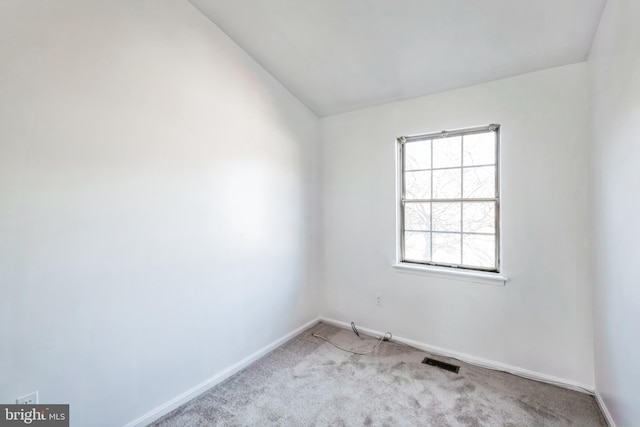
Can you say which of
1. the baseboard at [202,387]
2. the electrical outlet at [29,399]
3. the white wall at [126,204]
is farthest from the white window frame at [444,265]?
the electrical outlet at [29,399]

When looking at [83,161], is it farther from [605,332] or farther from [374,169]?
[605,332]

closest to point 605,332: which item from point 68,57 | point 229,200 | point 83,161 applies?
point 229,200

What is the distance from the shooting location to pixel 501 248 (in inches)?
90.0

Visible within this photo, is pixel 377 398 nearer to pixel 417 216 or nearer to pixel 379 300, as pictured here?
pixel 379 300

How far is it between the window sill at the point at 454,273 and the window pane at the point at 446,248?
0.32ft

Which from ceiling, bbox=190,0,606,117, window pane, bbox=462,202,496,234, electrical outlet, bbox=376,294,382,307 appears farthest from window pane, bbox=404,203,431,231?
ceiling, bbox=190,0,606,117

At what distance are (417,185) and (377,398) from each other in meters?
1.89

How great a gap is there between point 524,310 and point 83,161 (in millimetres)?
3223

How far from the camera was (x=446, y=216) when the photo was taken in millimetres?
2600

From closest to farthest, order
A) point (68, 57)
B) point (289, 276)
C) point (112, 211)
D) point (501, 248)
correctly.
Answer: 1. point (68, 57)
2. point (112, 211)
3. point (501, 248)
4. point (289, 276)

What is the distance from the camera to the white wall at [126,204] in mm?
1334

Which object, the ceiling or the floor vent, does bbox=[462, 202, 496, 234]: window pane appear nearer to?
the ceiling

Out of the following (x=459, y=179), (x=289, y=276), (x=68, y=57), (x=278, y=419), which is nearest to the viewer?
(x=68, y=57)

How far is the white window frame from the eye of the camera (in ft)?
7.62
